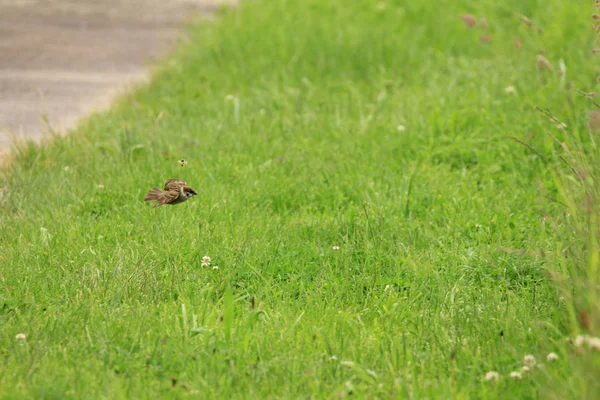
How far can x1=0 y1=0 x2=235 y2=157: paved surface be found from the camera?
6.93 metres

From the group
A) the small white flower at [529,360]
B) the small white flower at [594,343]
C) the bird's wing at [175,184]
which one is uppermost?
the small white flower at [594,343]

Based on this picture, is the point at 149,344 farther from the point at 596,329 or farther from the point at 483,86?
the point at 483,86

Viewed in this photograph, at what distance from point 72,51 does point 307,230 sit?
5.25 metres

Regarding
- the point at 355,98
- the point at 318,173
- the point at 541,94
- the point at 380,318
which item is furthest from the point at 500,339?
the point at 355,98

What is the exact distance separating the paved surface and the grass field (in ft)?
1.91

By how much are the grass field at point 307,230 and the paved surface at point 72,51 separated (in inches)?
22.9

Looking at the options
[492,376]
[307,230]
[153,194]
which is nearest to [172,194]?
[153,194]

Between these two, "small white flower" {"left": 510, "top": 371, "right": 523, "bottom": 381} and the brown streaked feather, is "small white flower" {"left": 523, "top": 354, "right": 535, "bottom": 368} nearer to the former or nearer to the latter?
"small white flower" {"left": 510, "top": 371, "right": 523, "bottom": 381}

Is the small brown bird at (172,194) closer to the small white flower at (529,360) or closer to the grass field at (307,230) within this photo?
the grass field at (307,230)

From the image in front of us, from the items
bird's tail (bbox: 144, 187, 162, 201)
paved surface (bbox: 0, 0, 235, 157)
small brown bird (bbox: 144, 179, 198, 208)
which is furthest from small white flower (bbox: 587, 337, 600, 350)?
paved surface (bbox: 0, 0, 235, 157)

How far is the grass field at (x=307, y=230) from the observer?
3168 mm

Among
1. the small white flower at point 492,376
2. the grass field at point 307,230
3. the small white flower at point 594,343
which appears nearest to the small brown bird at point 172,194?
the grass field at point 307,230

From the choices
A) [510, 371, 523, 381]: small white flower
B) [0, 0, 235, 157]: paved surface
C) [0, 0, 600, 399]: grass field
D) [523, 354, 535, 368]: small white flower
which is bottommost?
[0, 0, 235, 157]: paved surface

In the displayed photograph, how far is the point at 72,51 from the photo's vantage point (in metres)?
8.84
